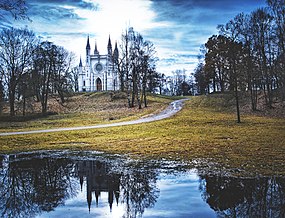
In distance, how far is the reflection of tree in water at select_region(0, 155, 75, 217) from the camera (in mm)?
6320

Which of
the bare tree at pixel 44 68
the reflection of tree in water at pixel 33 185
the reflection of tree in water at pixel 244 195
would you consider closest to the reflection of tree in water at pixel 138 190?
the reflection of tree in water at pixel 244 195

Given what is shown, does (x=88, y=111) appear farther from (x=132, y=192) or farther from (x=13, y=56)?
(x=132, y=192)

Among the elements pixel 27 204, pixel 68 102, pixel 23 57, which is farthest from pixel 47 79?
pixel 27 204

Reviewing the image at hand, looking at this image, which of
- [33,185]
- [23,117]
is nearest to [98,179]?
[33,185]

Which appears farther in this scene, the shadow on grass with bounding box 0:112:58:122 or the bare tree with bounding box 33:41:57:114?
the bare tree with bounding box 33:41:57:114

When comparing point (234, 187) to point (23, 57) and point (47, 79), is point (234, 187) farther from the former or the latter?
point (47, 79)

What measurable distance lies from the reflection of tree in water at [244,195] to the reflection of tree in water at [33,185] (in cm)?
371

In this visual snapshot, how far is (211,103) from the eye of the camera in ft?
154

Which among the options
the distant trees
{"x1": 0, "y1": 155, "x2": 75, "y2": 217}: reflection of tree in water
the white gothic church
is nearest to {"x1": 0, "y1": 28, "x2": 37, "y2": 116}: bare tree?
the distant trees

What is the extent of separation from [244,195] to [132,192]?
2788 millimetres

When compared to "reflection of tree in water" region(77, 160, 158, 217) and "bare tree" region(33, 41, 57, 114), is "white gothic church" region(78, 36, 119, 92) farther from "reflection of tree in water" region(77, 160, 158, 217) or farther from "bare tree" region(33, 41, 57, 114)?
"reflection of tree in water" region(77, 160, 158, 217)

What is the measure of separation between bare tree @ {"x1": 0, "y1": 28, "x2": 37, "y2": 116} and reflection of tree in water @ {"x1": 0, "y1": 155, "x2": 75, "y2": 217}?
3109 cm

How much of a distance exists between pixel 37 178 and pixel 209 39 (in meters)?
50.8

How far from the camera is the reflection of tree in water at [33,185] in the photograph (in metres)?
6.32
